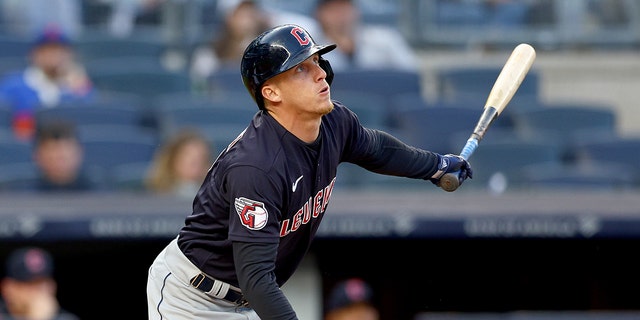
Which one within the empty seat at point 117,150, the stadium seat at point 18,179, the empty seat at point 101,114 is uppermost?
the empty seat at point 101,114

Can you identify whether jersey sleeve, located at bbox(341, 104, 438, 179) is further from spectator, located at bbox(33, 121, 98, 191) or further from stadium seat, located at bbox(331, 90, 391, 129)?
stadium seat, located at bbox(331, 90, 391, 129)

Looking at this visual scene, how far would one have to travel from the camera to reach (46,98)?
8336 mm

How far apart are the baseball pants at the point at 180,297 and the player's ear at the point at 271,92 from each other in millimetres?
584

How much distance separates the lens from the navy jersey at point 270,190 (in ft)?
11.5

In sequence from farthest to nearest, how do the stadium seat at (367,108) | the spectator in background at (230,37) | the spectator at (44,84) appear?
the spectator in background at (230,37), the spectator at (44,84), the stadium seat at (367,108)

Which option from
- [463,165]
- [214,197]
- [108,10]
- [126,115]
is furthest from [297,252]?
[108,10]

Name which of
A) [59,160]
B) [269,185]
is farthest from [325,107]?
[59,160]

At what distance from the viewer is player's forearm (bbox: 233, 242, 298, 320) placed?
3.45 metres

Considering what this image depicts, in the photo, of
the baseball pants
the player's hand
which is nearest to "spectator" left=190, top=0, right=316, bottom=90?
the player's hand

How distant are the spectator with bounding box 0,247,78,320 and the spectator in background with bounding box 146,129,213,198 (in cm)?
91

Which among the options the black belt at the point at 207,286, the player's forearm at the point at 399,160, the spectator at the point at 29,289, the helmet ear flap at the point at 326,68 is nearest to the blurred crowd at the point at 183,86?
the spectator at the point at 29,289

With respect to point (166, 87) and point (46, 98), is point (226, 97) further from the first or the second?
point (46, 98)

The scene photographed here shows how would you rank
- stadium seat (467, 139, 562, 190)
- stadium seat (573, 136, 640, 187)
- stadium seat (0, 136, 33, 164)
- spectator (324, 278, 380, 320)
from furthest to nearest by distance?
1. stadium seat (573, 136, 640, 187)
2. stadium seat (467, 139, 562, 190)
3. stadium seat (0, 136, 33, 164)
4. spectator (324, 278, 380, 320)

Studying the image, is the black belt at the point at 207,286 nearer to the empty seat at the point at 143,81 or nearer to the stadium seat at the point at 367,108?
the stadium seat at the point at 367,108
